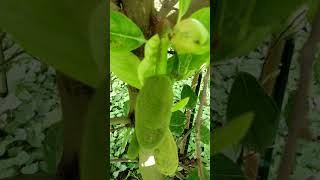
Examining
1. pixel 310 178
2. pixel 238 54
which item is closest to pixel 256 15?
pixel 238 54

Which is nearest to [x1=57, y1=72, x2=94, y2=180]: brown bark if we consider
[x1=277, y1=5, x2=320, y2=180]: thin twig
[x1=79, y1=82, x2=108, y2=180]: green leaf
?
[x1=79, y1=82, x2=108, y2=180]: green leaf

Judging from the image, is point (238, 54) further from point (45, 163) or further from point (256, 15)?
point (45, 163)

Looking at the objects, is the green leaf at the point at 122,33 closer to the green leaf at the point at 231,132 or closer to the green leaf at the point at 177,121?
the green leaf at the point at 231,132

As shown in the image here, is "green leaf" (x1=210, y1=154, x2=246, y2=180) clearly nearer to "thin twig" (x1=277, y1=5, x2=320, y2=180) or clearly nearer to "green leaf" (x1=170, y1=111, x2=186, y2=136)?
"thin twig" (x1=277, y1=5, x2=320, y2=180)

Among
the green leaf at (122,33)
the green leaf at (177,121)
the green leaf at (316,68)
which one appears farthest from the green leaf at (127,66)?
the green leaf at (177,121)

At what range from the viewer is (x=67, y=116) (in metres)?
0.25

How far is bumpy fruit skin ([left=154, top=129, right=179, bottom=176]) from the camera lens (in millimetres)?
340

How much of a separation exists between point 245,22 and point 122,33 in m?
0.08

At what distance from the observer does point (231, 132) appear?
30cm

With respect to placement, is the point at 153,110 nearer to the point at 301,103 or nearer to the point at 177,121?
the point at 301,103

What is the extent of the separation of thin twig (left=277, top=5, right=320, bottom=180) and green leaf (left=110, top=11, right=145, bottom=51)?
0.11m

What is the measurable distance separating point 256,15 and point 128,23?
8cm

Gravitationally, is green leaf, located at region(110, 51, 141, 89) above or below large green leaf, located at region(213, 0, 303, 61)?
below

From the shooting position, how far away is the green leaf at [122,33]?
314 millimetres
